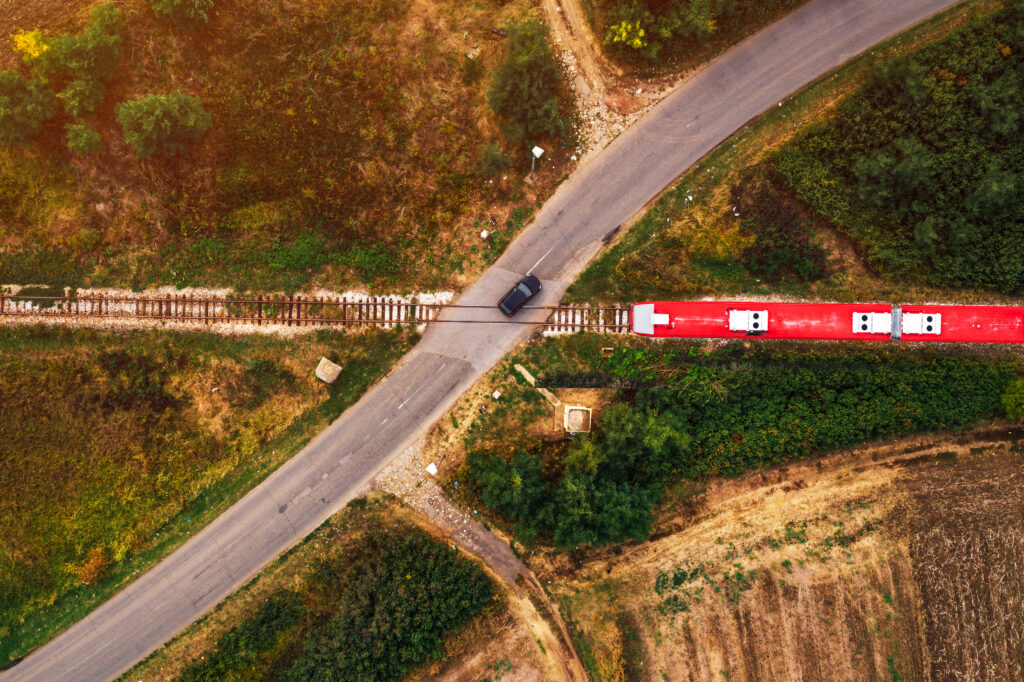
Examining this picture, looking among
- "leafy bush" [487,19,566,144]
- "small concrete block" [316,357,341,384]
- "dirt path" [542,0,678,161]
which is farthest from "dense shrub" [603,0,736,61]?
"small concrete block" [316,357,341,384]

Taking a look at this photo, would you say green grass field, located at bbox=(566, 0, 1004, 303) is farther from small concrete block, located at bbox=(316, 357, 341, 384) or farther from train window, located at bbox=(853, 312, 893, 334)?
small concrete block, located at bbox=(316, 357, 341, 384)

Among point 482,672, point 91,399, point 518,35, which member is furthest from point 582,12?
point 482,672

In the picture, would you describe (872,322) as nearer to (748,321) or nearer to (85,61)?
(748,321)

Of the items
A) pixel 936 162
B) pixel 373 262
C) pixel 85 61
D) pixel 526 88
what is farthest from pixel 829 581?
pixel 85 61

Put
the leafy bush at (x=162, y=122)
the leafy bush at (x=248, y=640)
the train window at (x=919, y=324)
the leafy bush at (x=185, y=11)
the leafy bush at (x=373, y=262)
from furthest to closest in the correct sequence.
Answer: the leafy bush at (x=373, y=262) < the leafy bush at (x=185, y=11) < the leafy bush at (x=248, y=640) < the train window at (x=919, y=324) < the leafy bush at (x=162, y=122)

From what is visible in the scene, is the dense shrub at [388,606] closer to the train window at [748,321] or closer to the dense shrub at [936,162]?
the train window at [748,321]

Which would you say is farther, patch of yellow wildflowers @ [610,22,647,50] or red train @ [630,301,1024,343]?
red train @ [630,301,1024,343]

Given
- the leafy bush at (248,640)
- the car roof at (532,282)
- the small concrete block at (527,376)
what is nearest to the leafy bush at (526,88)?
the car roof at (532,282)
